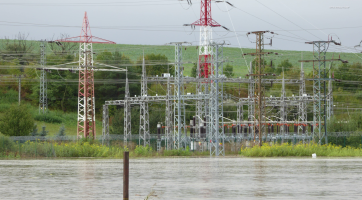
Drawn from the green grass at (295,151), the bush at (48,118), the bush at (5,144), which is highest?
the bush at (48,118)

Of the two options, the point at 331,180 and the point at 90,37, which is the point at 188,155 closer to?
the point at 90,37

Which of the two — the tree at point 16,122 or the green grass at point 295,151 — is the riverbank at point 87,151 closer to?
the green grass at point 295,151

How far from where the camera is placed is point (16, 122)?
55.1 m

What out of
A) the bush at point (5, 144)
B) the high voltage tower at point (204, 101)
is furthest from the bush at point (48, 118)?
the bush at point (5, 144)

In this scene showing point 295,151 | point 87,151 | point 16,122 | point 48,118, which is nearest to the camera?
point 87,151

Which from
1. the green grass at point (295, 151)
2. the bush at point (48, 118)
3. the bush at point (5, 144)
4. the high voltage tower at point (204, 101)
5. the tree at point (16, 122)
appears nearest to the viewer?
the green grass at point (295, 151)

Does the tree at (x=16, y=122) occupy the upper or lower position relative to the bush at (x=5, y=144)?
upper

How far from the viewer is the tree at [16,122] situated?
180ft

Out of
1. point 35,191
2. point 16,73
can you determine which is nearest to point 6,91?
point 16,73

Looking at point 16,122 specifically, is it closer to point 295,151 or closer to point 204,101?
point 204,101

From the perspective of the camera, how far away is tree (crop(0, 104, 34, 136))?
180 feet

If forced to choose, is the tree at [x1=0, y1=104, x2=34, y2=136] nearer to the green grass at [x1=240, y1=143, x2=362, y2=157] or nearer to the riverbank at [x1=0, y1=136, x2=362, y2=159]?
the riverbank at [x1=0, y1=136, x2=362, y2=159]

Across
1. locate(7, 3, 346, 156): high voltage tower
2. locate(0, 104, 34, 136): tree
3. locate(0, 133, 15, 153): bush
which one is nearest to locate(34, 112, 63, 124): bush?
locate(7, 3, 346, 156): high voltage tower

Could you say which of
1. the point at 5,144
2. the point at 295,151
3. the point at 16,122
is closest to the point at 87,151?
the point at 5,144
